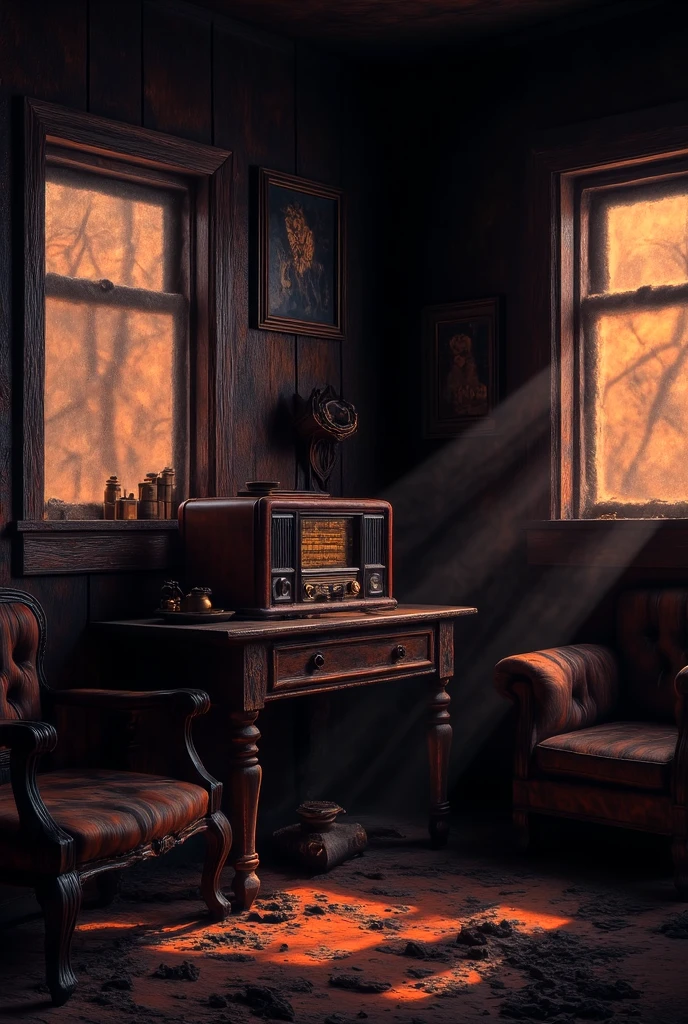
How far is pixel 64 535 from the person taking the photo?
13.2ft

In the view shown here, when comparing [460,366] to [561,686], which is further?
[460,366]

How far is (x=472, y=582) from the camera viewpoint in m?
5.23

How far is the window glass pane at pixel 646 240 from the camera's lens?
4773 mm

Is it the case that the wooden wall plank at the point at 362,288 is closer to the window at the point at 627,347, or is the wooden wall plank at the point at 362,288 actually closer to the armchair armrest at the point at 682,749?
the window at the point at 627,347

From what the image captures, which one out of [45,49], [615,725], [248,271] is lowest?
[615,725]

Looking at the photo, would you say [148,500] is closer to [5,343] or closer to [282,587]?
[282,587]

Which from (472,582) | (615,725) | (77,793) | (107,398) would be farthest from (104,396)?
(615,725)

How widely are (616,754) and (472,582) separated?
1352 millimetres

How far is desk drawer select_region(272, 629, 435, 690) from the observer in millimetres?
3914

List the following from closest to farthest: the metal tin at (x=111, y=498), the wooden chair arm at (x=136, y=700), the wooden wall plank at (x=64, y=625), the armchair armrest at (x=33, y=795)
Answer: the armchair armrest at (x=33, y=795)
the wooden chair arm at (x=136, y=700)
the wooden wall plank at (x=64, y=625)
the metal tin at (x=111, y=498)

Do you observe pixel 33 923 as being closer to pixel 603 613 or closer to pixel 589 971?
pixel 589 971

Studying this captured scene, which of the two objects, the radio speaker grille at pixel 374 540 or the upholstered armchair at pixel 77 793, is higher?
the radio speaker grille at pixel 374 540

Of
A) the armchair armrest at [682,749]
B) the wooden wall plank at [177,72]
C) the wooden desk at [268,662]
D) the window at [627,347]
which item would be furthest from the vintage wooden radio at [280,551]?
the wooden wall plank at [177,72]

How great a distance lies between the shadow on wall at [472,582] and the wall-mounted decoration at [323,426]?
0.49 meters
